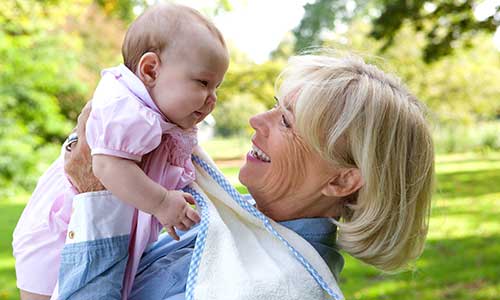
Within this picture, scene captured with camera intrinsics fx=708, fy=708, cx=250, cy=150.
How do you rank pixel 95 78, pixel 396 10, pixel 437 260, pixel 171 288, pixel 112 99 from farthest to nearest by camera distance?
pixel 95 78 → pixel 396 10 → pixel 437 260 → pixel 171 288 → pixel 112 99

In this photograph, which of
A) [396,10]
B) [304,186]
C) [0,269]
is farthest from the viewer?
[396,10]

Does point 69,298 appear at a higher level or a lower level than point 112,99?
lower

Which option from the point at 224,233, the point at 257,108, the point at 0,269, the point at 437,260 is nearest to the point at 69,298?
the point at 224,233

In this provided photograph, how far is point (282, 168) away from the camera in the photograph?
2.08 meters

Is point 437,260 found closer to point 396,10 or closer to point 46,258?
point 396,10

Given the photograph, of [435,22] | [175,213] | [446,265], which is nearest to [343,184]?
[175,213]

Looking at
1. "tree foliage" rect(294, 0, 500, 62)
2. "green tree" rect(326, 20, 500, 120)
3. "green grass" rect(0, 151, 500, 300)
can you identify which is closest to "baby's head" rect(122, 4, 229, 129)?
"green grass" rect(0, 151, 500, 300)

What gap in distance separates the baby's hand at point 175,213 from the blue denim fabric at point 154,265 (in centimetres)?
14

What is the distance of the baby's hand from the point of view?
173cm

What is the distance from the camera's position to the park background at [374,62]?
6.66m

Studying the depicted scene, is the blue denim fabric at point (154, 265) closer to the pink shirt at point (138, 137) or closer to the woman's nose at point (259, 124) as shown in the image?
the pink shirt at point (138, 137)

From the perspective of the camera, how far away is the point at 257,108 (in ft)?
88.1

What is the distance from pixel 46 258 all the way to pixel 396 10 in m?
8.45

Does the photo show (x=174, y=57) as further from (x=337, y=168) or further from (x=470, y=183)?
(x=470, y=183)
